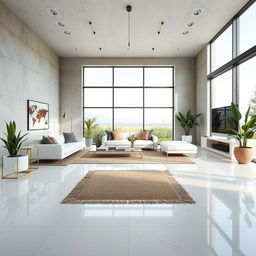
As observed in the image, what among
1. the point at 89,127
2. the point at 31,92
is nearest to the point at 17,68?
the point at 31,92

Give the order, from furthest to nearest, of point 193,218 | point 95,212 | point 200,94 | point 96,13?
point 200,94, point 96,13, point 95,212, point 193,218

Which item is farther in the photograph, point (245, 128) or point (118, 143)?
point (118, 143)

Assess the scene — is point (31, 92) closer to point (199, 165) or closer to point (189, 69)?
point (199, 165)

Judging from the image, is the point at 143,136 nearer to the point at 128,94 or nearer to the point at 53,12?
the point at 128,94

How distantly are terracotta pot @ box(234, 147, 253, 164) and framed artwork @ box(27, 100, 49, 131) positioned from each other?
18.7 ft

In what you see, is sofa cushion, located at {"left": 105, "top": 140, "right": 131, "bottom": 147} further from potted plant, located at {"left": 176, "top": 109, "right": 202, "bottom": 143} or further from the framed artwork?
potted plant, located at {"left": 176, "top": 109, "right": 202, "bottom": 143}

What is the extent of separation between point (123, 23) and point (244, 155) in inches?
189

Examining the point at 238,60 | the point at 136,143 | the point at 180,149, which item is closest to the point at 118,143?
the point at 136,143

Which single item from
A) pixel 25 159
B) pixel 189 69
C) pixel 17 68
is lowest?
pixel 25 159

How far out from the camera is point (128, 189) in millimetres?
2748

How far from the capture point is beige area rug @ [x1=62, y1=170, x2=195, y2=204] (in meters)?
2.36

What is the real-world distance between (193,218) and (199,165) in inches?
102

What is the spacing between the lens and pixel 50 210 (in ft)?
6.86

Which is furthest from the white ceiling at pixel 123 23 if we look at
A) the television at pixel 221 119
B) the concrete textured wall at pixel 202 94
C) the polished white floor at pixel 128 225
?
the polished white floor at pixel 128 225
